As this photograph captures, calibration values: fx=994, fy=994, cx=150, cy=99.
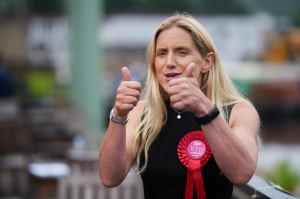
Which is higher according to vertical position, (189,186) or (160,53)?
(160,53)

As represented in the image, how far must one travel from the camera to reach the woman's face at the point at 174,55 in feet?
10.3

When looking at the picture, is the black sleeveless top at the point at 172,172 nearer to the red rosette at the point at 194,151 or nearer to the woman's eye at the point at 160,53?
the red rosette at the point at 194,151

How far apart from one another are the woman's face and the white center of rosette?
7.9 inches

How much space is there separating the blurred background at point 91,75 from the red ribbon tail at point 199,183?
1111 millimetres

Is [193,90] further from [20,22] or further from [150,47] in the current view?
[20,22]

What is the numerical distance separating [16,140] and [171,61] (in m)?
8.60

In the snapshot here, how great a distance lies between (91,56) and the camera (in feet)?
50.5

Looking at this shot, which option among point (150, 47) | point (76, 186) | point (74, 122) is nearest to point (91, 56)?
point (74, 122)

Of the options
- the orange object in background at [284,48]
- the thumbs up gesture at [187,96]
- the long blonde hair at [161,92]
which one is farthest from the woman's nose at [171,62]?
the orange object in background at [284,48]

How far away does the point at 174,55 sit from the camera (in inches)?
124

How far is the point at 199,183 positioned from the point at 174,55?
41 cm

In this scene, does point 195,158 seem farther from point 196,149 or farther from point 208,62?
point 208,62

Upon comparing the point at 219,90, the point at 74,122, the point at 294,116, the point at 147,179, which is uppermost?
the point at 219,90

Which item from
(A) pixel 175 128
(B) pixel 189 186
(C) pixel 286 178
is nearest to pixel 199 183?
(B) pixel 189 186
